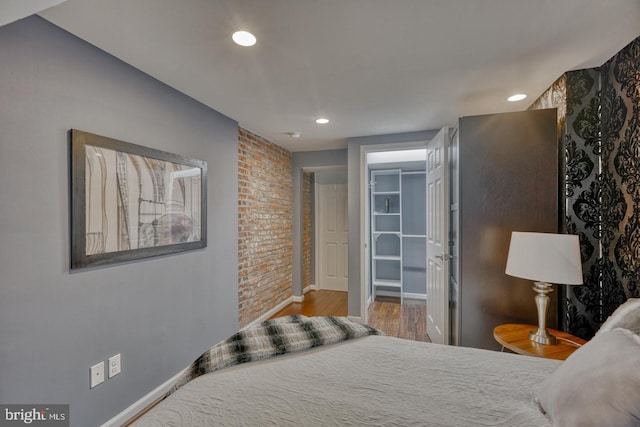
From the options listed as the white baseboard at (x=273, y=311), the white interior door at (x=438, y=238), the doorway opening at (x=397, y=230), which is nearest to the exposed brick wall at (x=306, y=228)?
the white baseboard at (x=273, y=311)

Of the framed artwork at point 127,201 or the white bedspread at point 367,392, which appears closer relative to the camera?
the white bedspread at point 367,392

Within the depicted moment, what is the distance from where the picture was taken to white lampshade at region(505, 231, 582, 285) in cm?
160

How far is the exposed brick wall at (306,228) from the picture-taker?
4.72 m

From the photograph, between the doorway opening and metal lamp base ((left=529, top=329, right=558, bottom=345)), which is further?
the doorway opening

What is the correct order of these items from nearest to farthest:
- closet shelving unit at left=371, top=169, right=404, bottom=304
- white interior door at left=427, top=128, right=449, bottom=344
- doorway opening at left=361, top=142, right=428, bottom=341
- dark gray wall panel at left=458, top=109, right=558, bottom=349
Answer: dark gray wall panel at left=458, top=109, right=558, bottom=349 → white interior door at left=427, top=128, right=449, bottom=344 → doorway opening at left=361, top=142, right=428, bottom=341 → closet shelving unit at left=371, top=169, right=404, bottom=304

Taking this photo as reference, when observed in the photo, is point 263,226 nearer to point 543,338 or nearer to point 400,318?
point 400,318

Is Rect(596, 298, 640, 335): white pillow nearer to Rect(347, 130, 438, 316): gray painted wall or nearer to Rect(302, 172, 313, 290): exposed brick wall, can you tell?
Rect(347, 130, 438, 316): gray painted wall

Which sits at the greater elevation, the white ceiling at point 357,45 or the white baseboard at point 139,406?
the white ceiling at point 357,45

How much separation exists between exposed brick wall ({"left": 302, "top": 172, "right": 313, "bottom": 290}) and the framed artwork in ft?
8.06

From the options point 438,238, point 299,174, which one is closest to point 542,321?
point 438,238

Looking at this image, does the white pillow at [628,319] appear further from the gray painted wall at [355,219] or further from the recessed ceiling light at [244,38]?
the gray painted wall at [355,219]

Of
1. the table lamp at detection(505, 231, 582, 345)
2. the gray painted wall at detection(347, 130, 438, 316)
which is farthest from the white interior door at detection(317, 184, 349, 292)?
the table lamp at detection(505, 231, 582, 345)

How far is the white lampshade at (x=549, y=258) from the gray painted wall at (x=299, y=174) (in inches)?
112

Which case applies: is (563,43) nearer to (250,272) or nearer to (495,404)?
(495,404)
